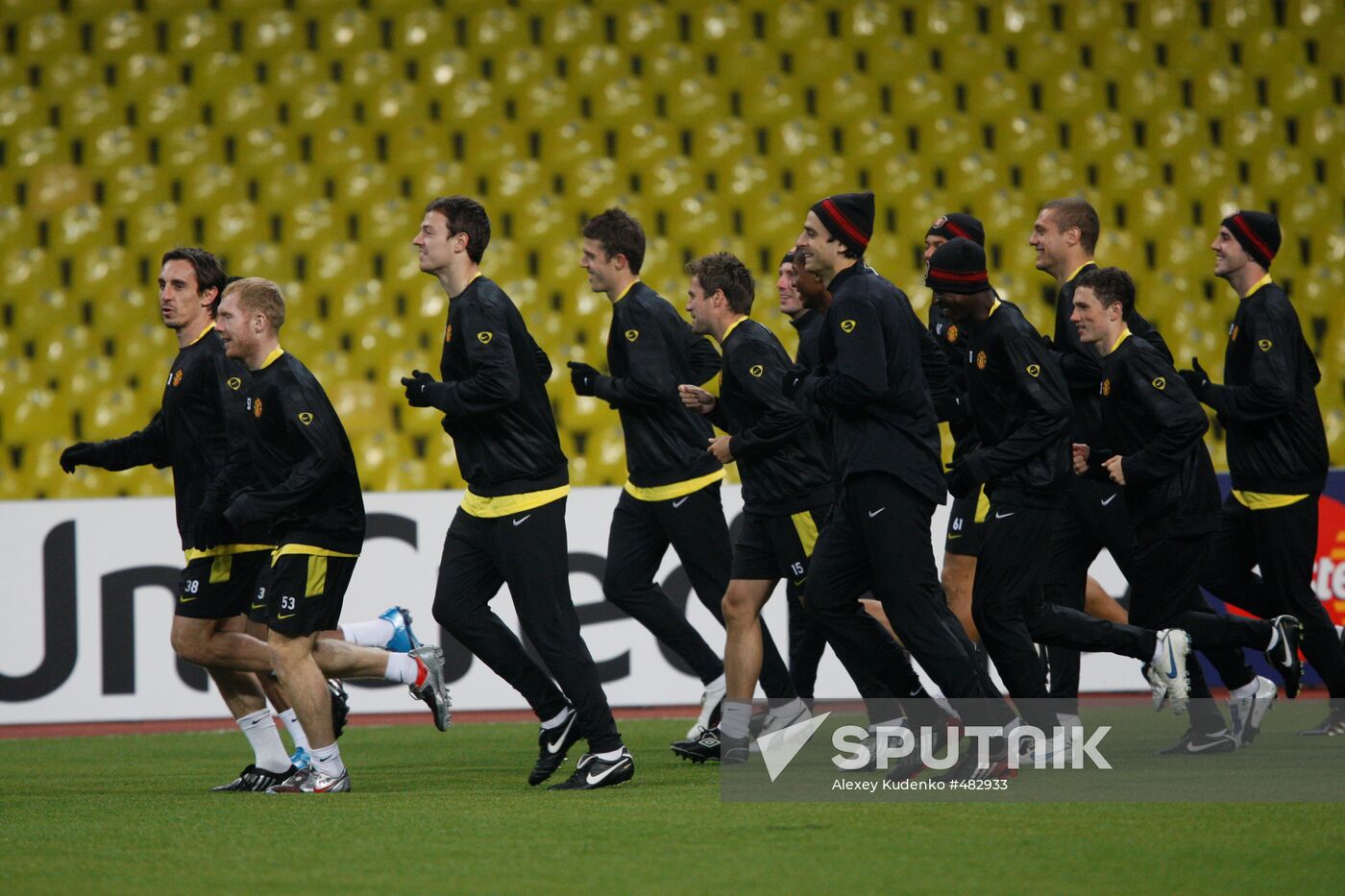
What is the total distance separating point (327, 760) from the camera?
6.28 m

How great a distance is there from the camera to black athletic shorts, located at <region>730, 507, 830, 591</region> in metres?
6.96

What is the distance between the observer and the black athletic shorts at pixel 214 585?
6.54 meters

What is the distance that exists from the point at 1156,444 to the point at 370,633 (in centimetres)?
361

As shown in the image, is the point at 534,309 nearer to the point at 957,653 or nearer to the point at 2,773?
the point at 2,773

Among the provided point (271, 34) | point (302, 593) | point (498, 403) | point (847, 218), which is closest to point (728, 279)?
point (847, 218)

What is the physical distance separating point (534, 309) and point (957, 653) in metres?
7.19

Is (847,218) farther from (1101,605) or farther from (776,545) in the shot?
(1101,605)

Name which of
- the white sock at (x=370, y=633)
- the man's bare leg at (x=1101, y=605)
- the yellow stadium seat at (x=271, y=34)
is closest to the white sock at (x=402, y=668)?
the white sock at (x=370, y=633)

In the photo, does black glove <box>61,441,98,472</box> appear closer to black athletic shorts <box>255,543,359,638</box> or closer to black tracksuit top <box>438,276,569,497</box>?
black athletic shorts <box>255,543,359,638</box>

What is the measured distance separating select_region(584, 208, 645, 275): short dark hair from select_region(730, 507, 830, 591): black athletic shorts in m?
1.19

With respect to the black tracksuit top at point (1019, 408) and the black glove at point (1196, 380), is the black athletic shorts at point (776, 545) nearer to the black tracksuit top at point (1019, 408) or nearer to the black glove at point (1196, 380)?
the black tracksuit top at point (1019, 408)

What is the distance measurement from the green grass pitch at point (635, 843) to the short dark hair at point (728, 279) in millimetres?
1954

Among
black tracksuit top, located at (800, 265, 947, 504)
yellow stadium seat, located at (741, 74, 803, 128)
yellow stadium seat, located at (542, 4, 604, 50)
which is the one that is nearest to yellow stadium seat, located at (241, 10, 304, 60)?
yellow stadium seat, located at (542, 4, 604, 50)

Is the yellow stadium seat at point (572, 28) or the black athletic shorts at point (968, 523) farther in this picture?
the yellow stadium seat at point (572, 28)
